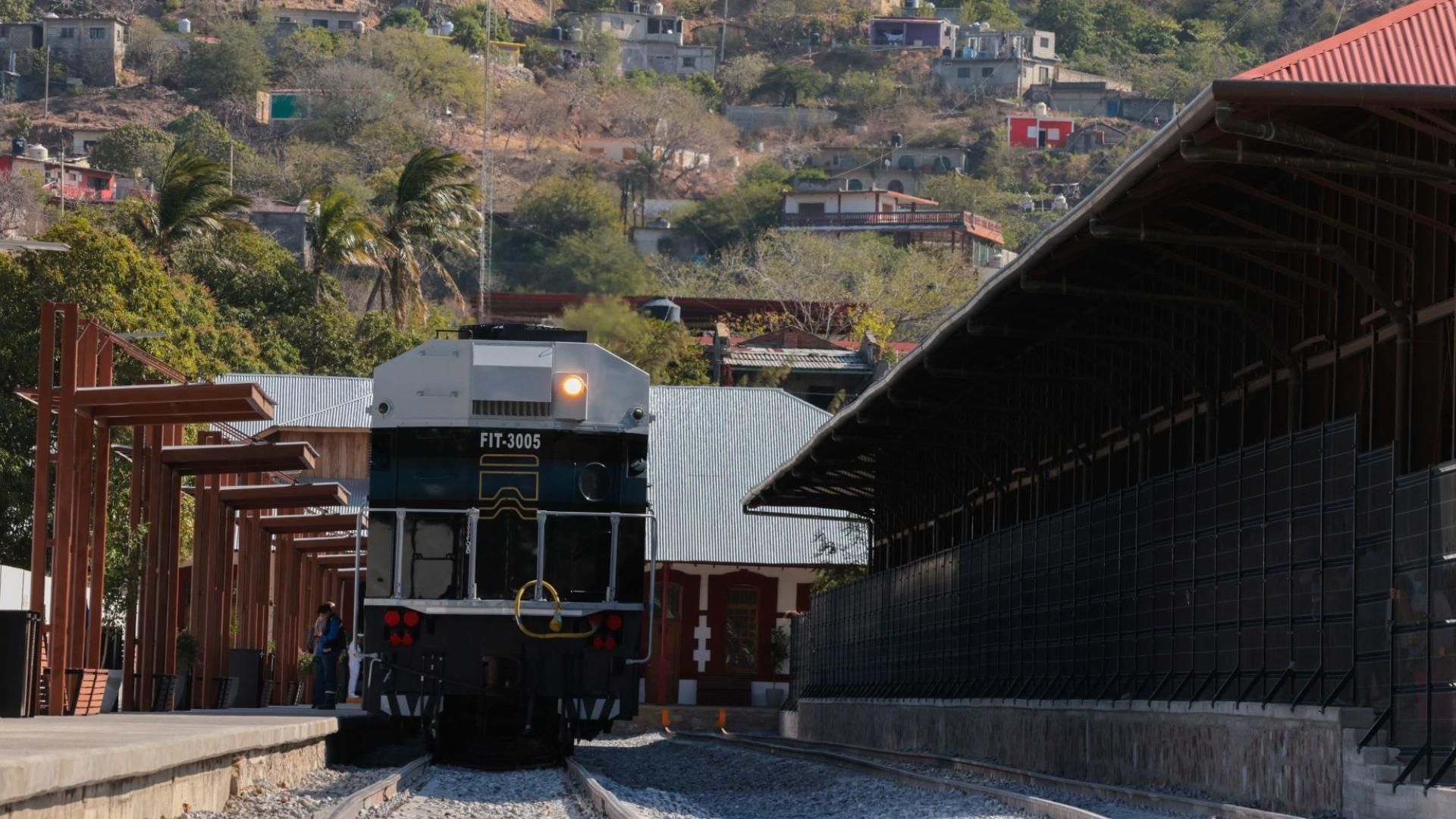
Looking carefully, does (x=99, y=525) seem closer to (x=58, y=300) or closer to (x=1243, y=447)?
(x=1243, y=447)

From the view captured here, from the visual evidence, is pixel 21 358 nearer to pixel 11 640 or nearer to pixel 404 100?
pixel 11 640

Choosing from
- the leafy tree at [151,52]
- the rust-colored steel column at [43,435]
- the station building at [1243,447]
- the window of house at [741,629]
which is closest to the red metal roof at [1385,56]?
the station building at [1243,447]

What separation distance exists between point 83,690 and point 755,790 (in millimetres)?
6994

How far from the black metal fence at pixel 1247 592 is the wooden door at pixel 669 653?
81.5 ft

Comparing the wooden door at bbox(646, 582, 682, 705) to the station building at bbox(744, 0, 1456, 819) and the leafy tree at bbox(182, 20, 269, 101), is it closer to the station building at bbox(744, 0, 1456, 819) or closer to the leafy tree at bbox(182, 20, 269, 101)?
the station building at bbox(744, 0, 1456, 819)

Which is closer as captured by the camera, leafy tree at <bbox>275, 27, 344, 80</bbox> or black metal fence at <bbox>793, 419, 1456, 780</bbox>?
black metal fence at <bbox>793, 419, 1456, 780</bbox>

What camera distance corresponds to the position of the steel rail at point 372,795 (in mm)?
14727

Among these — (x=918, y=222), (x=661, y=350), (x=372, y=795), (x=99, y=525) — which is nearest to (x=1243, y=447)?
(x=372, y=795)

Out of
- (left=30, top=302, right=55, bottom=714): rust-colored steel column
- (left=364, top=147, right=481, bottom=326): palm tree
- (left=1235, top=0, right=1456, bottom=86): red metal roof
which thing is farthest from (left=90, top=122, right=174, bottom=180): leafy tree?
(left=1235, top=0, right=1456, bottom=86): red metal roof

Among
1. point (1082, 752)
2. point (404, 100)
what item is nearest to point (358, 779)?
point (1082, 752)

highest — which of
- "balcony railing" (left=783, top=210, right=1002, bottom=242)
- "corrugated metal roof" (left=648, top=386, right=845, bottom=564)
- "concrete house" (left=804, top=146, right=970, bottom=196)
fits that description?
"concrete house" (left=804, top=146, right=970, bottom=196)

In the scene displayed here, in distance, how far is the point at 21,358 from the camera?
47.5 meters

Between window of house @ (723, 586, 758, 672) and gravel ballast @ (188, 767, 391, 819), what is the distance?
3389cm

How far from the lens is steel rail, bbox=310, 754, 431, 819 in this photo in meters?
14.7
